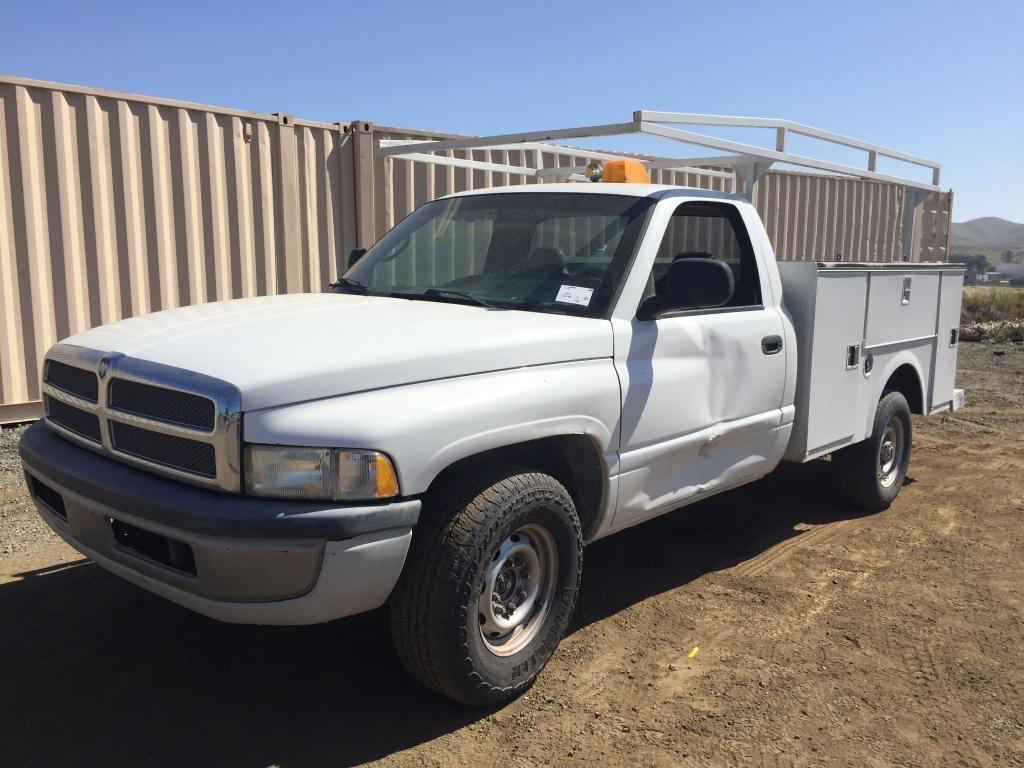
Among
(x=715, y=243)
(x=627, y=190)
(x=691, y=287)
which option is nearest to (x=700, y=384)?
(x=691, y=287)

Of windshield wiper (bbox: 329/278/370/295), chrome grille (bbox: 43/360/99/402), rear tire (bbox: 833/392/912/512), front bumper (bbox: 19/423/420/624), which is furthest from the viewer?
rear tire (bbox: 833/392/912/512)

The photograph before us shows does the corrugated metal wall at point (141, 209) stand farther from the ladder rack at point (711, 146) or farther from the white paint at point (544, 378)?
the white paint at point (544, 378)

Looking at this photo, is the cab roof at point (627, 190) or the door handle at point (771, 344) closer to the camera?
the cab roof at point (627, 190)

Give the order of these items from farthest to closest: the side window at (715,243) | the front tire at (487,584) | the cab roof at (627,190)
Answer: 1. the side window at (715,243)
2. the cab roof at (627,190)
3. the front tire at (487,584)

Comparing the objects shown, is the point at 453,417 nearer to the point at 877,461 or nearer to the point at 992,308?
the point at 877,461

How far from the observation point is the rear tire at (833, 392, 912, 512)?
5.59 m

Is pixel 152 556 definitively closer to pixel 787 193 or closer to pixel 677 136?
pixel 677 136

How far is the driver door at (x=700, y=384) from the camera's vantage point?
3680 millimetres

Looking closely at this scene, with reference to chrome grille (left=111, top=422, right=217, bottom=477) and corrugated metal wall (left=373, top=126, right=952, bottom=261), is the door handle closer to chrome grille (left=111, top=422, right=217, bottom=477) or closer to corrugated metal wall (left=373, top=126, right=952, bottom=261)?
chrome grille (left=111, top=422, right=217, bottom=477)

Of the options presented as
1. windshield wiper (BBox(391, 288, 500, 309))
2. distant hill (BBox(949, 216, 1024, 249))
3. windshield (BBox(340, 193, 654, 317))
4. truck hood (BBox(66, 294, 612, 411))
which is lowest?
truck hood (BBox(66, 294, 612, 411))

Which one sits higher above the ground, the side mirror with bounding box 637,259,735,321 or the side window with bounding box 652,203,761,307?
the side window with bounding box 652,203,761,307

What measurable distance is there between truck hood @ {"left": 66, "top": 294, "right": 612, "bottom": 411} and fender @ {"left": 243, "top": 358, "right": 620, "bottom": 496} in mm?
42

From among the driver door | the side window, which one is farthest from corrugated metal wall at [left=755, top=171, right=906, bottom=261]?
the driver door

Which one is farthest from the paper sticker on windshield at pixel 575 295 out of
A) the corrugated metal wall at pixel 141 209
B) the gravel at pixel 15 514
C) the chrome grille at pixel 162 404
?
the corrugated metal wall at pixel 141 209
